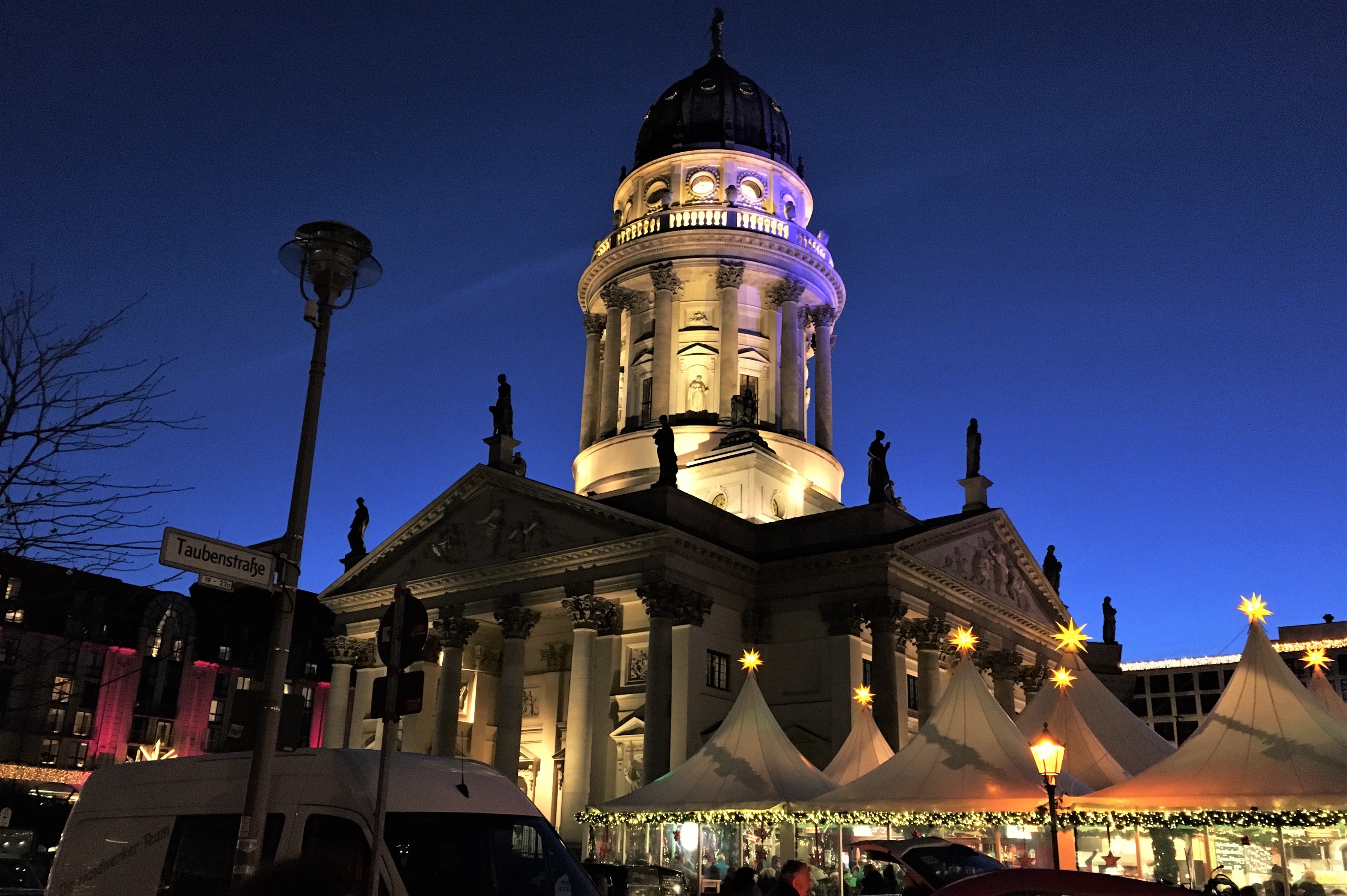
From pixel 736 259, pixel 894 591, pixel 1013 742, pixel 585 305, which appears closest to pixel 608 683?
pixel 894 591

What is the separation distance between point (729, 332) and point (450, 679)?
22.0 m

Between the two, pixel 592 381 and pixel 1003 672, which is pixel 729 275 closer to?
pixel 592 381

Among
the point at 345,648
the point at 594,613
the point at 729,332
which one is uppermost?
the point at 729,332

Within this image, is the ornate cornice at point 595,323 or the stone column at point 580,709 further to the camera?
the ornate cornice at point 595,323

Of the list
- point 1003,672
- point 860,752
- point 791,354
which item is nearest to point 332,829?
point 860,752

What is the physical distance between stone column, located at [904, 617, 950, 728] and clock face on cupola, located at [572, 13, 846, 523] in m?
10.2

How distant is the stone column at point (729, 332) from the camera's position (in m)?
55.5

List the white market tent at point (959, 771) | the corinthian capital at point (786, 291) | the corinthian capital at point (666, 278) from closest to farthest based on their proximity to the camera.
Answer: the white market tent at point (959, 771) → the corinthian capital at point (666, 278) → the corinthian capital at point (786, 291)

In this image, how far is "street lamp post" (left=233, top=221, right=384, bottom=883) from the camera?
10.3 meters

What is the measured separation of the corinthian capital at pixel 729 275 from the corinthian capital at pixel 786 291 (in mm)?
2474

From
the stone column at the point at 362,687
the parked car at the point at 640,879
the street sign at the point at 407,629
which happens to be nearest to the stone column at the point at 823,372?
the stone column at the point at 362,687

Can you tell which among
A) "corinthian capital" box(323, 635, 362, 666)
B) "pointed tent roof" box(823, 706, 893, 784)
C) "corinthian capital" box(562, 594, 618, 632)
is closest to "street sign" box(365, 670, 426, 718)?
"pointed tent roof" box(823, 706, 893, 784)

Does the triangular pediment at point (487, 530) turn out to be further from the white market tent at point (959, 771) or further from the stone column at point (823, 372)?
the stone column at point (823, 372)

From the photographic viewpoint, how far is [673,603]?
38.3m
